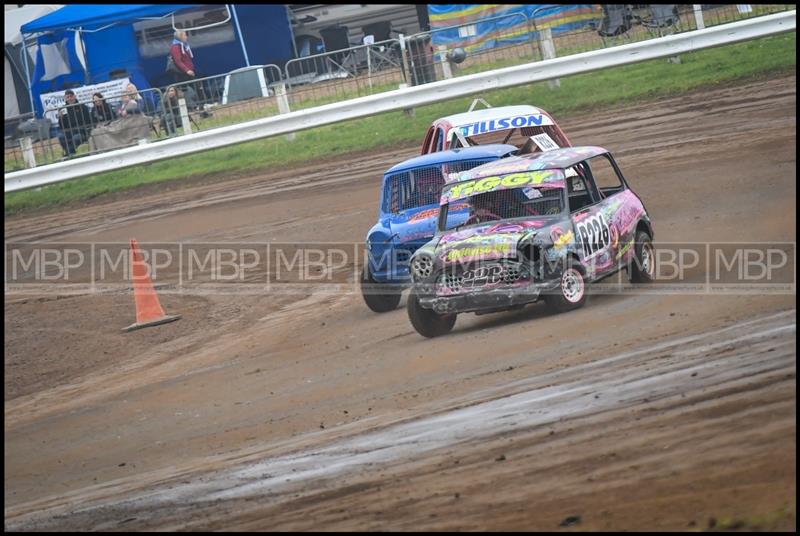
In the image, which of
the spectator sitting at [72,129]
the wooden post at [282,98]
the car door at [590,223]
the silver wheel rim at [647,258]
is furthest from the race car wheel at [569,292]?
the spectator sitting at [72,129]

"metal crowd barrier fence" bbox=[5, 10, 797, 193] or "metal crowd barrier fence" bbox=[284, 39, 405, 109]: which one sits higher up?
"metal crowd barrier fence" bbox=[284, 39, 405, 109]

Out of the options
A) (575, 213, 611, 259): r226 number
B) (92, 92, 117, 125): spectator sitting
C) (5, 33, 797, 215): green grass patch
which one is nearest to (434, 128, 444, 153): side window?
(575, 213, 611, 259): r226 number

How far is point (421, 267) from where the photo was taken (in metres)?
11.0

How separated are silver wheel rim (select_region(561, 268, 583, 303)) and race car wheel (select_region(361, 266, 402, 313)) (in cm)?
241

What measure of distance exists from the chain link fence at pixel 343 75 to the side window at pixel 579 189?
11093 millimetres

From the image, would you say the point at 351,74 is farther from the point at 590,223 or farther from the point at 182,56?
the point at 590,223

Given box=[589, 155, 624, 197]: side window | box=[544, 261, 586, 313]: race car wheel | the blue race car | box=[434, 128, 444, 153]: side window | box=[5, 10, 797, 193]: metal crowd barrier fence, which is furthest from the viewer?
box=[5, 10, 797, 193]: metal crowd barrier fence

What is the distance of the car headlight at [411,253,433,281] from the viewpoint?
11.0 m

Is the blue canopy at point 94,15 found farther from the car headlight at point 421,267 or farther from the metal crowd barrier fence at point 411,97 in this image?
the car headlight at point 421,267

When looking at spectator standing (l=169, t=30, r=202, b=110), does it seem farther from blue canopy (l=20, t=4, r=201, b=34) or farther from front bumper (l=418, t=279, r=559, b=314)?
front bumper (l=418, t=279, r=559, b=314)

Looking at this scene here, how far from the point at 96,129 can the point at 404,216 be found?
12.0m

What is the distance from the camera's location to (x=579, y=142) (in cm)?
1930

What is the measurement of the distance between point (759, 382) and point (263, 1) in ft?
81.4

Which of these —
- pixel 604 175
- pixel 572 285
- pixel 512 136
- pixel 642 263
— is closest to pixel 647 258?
pixel 642 263
